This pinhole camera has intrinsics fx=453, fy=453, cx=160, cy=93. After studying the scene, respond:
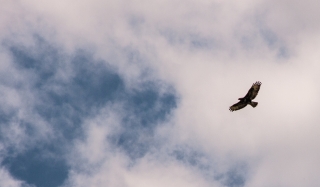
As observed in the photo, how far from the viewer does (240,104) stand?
71375 millimetres

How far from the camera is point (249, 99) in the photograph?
→ 70250 mm

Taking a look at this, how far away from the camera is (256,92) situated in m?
69.2

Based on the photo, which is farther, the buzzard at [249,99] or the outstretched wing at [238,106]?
the outstretched wing at [238,106]

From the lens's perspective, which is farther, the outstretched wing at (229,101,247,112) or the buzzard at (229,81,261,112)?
the outstretched wing at (229,101,247,112)

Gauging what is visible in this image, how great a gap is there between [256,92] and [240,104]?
3.54 metres

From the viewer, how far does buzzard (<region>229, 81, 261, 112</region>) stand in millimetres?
68625

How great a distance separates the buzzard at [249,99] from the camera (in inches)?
2702
